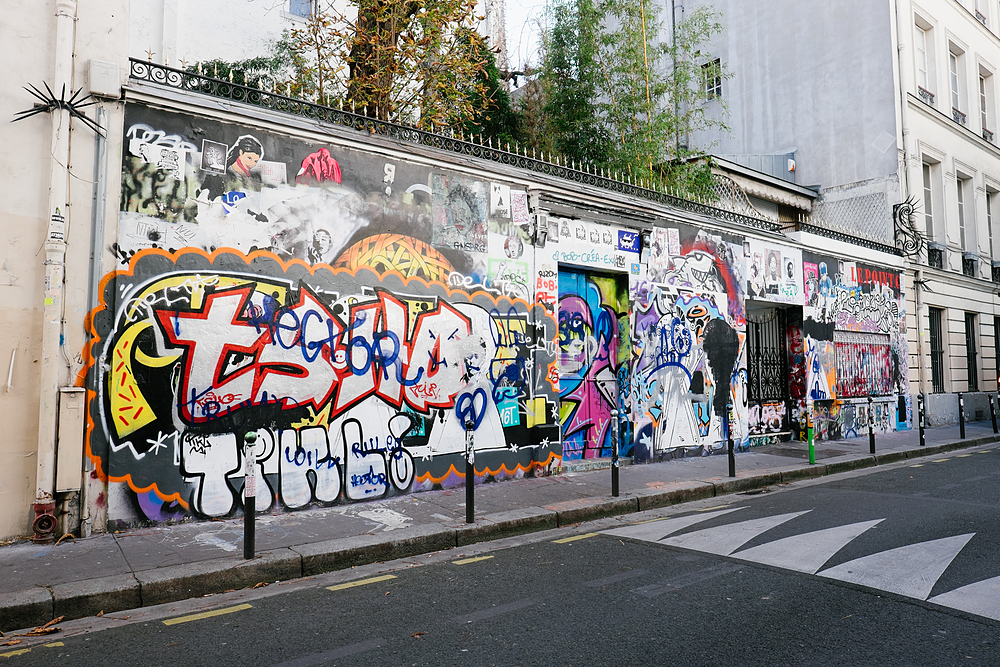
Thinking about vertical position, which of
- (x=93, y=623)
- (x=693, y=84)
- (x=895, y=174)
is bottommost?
(x=93, y=623)

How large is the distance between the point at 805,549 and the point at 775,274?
9.91 metres

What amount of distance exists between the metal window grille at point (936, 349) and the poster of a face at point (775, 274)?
7.41 meters

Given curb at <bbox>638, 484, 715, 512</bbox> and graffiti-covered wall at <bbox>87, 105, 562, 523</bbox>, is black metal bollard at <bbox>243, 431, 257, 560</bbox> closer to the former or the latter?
graffiti-covered wall at <bbox>87, 105, 562, 523</bbox>

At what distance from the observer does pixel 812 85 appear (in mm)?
20891

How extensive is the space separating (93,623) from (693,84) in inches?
993

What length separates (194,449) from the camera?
274 inches

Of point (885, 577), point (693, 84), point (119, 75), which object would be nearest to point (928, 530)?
point (885, 577)

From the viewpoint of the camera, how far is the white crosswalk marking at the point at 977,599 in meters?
4.45

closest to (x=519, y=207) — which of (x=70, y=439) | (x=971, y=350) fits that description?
(x=70, y=439)

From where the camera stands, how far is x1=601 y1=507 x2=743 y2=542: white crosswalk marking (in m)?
6.84

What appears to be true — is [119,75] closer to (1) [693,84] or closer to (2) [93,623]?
(2) [93,623]

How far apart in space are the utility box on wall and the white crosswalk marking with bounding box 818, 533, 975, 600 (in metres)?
6.79

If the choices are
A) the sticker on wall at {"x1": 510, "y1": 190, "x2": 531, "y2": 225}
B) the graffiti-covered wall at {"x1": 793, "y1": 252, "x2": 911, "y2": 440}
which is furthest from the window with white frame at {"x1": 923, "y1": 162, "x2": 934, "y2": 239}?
the sticker on wall at {"x1": 510, "y1": 190, "x2": 531, "y2": 225}

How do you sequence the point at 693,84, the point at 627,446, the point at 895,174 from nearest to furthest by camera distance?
the point at 627,446 < the point at 895,174 < the point at 693,84
